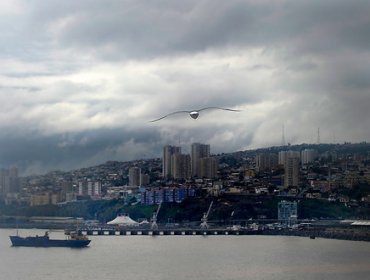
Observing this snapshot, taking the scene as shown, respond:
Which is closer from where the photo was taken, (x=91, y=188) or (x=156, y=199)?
(x=156, y=199)

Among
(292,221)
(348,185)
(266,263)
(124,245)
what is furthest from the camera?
(348,185)

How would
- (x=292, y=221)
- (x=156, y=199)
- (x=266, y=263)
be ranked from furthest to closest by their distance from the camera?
1. (x=156, y=199)
2. (x=292, y=221)
3. (x=266, y=263)

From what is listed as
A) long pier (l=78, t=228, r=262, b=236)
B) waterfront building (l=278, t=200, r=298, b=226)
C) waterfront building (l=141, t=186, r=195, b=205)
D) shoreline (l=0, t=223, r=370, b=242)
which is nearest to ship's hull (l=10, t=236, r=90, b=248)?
long pier (l=78, t=228, r=262, b=236)

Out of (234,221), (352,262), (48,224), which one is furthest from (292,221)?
(352,262)

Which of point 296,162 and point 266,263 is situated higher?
point 296,162

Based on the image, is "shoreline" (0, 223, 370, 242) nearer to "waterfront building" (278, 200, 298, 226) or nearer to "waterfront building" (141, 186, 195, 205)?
"waterfront building" (278, 200, 298, 226)

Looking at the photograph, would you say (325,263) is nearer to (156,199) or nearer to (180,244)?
(180,244)

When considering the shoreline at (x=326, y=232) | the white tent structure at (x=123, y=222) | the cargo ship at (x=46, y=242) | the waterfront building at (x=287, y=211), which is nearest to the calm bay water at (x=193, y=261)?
the cargo ship at (x=46, y=242)

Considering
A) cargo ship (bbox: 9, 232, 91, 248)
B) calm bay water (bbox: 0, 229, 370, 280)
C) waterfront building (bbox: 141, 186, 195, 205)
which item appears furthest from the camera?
waterfront building (bbox: 141, 186, 195, 205)

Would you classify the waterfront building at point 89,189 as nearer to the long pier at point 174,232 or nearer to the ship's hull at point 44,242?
the long pier at point 174,232
